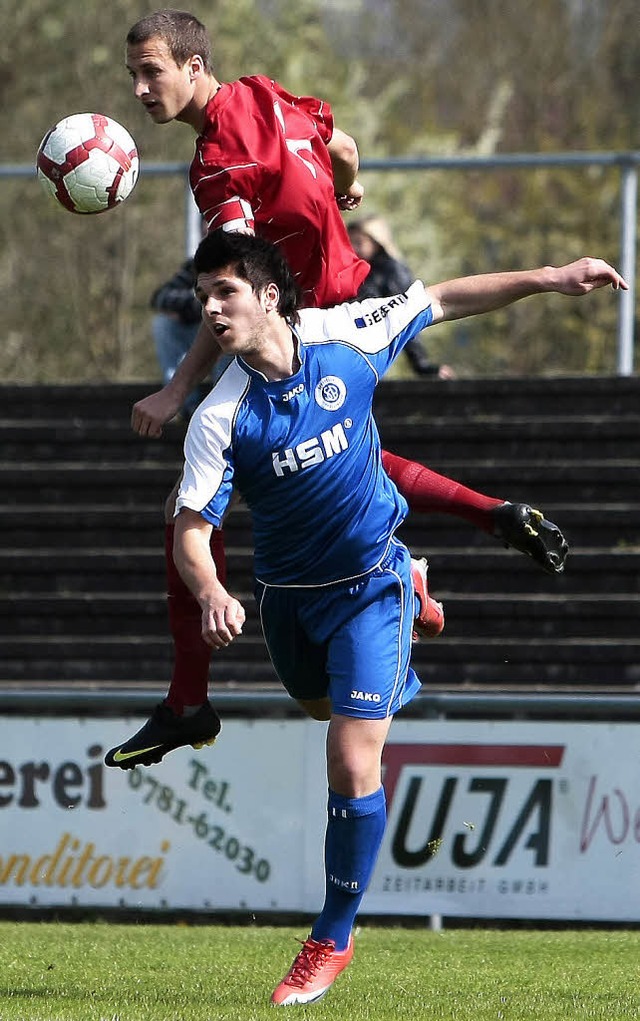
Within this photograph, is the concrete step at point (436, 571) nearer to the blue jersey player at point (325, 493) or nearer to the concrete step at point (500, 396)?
the concrete step at point (500, 396)

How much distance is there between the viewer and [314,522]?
5363mm

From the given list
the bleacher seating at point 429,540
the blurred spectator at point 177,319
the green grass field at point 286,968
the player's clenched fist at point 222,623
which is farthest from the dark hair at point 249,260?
the bleacher seating at point 429,540

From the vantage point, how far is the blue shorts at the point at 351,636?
17.6 feet

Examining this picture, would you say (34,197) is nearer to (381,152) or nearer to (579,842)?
(381,152)

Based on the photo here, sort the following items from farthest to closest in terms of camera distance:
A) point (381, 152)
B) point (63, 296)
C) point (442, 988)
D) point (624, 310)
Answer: point (381, 152) → point (63, 296) → point (624, 310) → point (442, 988)

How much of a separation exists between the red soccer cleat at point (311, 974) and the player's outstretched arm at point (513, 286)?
2.11 metres

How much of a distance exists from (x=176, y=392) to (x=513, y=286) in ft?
3.84

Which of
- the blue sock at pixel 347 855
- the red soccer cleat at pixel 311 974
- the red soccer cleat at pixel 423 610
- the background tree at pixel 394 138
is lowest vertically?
the red soccer cleat at pixel 311 974

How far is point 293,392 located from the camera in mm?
5168

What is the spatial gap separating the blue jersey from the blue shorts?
0.06 m

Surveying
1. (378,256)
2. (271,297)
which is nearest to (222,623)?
(271,297)

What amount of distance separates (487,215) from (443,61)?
2.66 m

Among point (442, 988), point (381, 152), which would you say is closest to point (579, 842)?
point (442, 988)

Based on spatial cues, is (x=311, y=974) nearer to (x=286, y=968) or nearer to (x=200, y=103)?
(x=286, y=968)
